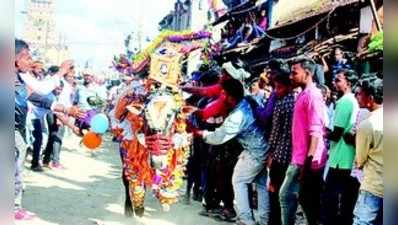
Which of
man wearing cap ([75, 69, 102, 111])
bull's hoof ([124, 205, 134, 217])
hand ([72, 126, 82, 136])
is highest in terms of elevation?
man wearing cap ([75, 69, 102, 111])

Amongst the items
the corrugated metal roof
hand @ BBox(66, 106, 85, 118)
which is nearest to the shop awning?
the corrugated metal roof

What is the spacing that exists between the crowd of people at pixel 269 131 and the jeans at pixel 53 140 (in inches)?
0.6

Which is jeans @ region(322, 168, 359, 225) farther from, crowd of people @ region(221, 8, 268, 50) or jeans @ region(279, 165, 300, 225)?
crowd of people @ region(221, 8, 268, 50)

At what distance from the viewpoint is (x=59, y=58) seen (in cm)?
369

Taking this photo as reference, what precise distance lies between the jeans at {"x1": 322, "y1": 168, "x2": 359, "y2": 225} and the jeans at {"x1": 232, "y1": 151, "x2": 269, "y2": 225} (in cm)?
51

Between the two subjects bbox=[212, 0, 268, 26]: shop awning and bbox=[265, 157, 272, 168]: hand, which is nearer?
bbox=[265, 157, 272, 168]: hand

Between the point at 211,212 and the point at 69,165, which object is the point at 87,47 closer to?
the point at 69,165

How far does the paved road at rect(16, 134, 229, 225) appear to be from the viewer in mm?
3783

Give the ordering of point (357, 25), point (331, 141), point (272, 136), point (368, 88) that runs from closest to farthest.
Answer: point (368, 88), point (331, 141), point (272, 136), point (357, 25)

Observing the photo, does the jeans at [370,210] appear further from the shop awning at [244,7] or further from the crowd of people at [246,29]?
the shop awning at [244,7]

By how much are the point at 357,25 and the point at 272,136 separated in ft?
6.64

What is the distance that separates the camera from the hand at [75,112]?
152 inches

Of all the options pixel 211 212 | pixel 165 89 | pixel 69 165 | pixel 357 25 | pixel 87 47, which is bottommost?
pixel 211 212

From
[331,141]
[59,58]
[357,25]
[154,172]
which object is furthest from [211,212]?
[357,25]
